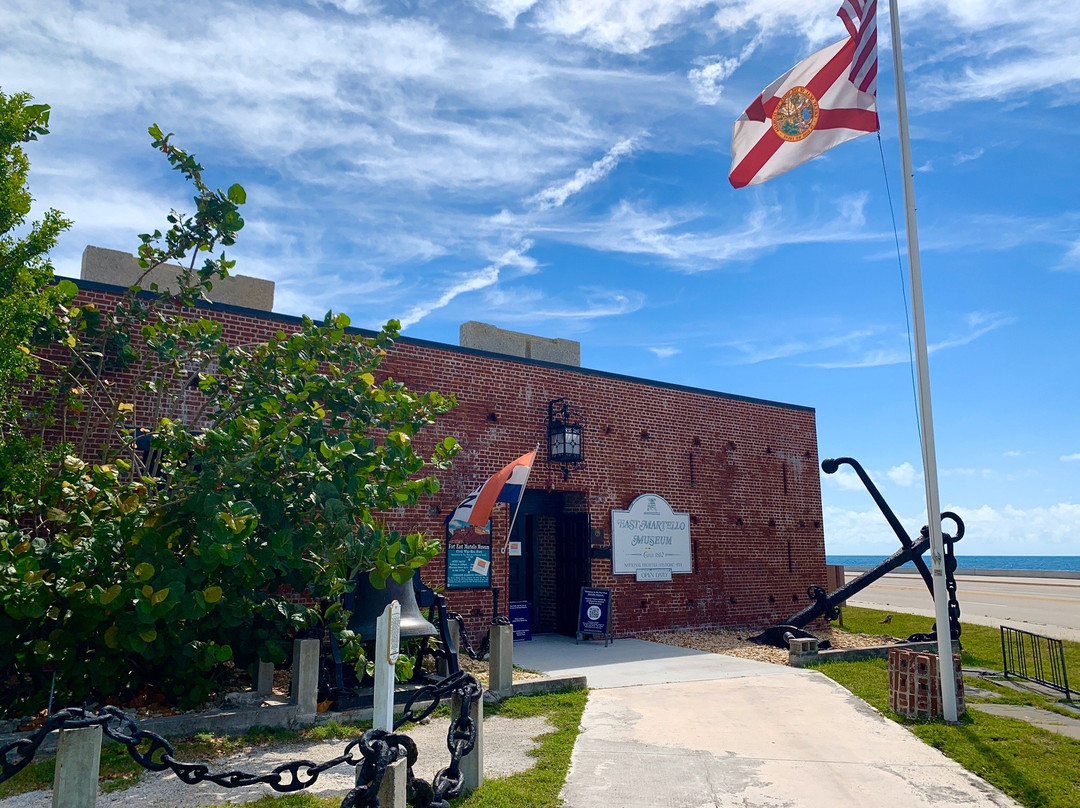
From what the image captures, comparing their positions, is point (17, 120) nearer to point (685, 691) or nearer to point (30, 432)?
point (30, 432)

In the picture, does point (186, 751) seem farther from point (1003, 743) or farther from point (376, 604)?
point (1003, 743)

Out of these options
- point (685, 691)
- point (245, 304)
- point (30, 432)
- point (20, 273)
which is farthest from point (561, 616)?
point (20, 273)

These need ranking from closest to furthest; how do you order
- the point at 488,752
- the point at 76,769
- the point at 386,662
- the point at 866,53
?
the point at 76,769
the point at 386,662
the point at 488,752
the point at 866,53

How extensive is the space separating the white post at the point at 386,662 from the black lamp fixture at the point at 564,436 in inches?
361

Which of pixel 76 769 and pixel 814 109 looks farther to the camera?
pixel 814 109

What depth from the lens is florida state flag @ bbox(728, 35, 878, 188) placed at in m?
9.06

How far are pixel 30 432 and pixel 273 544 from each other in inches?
173

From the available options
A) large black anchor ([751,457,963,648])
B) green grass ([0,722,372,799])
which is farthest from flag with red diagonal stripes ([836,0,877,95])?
green grass ([0,722,372,799])

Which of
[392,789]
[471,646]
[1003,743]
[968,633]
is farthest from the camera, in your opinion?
[968,633]

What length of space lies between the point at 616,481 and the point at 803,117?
7.55m

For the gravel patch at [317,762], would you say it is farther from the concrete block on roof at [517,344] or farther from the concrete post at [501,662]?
the concrete block on roof at [517,344]

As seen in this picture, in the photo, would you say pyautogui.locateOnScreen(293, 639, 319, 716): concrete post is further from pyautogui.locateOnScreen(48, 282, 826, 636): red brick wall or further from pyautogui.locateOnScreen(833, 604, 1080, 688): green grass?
pyautogui.locateOnScreen(833, 604, 1080, 688): green grass

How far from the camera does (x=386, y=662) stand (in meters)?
4.77

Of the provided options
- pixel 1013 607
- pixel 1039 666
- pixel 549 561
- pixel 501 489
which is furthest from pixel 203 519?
pixel 1013 607
